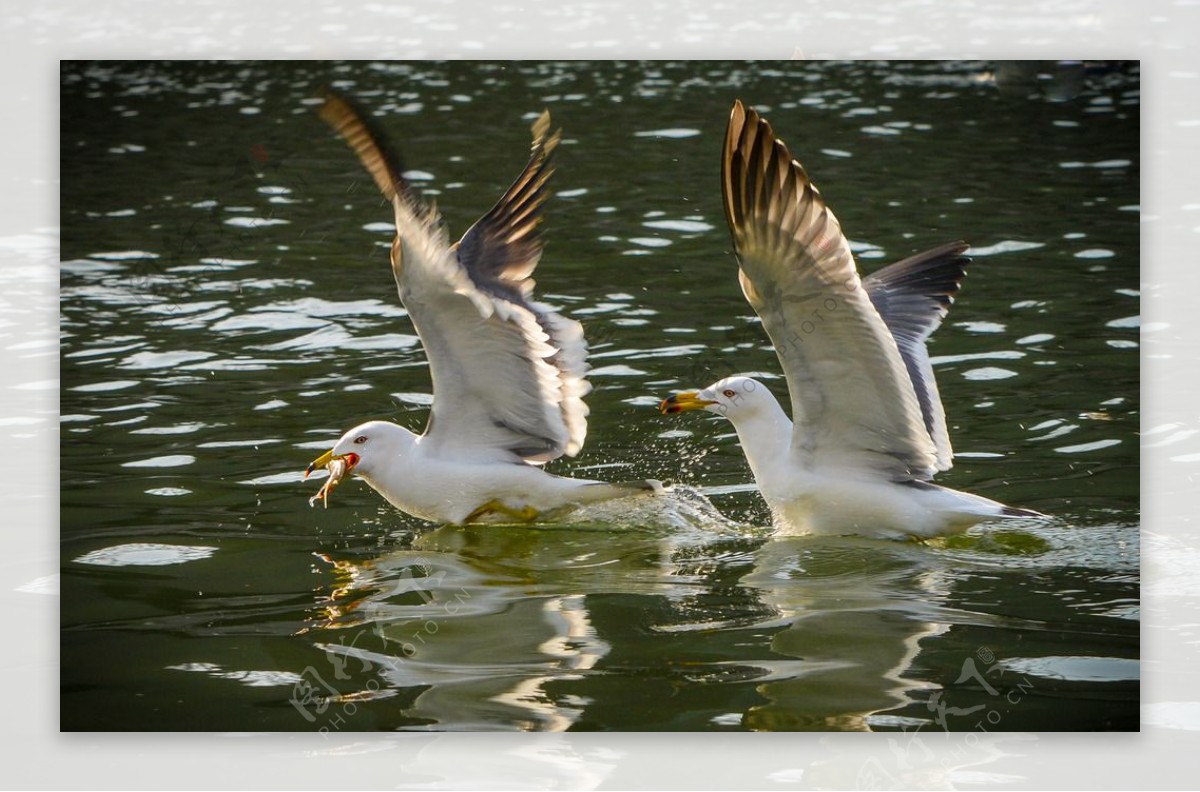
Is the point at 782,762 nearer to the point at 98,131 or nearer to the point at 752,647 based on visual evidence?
the point at 752,647

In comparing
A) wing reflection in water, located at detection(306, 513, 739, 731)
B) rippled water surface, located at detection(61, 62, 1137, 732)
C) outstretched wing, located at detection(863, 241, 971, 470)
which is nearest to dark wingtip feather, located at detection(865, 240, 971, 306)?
outstretched wing, located at detection(863, 241, 971, 470)

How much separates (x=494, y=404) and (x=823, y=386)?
108cm

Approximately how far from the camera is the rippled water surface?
5043 mm

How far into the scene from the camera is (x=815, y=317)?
5355 millimetres

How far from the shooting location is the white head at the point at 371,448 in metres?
6.01

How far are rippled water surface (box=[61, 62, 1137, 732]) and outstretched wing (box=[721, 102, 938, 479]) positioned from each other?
13.2 inches

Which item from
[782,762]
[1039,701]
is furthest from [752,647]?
[1039,701]

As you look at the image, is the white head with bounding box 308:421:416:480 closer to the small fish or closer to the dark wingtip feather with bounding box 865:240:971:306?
the small fish

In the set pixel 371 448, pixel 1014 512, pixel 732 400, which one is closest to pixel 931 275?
pixel 732 400

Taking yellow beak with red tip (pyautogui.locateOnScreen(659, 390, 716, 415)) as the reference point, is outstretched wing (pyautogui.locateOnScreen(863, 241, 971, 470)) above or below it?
Result: above

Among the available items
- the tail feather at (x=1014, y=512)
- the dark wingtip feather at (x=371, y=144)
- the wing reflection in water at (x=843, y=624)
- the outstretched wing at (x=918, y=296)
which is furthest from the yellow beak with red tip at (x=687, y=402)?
the dark wingtip feather at (x=371, y=144)

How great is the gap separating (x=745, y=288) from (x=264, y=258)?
3304 mm

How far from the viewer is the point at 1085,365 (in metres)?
6.68

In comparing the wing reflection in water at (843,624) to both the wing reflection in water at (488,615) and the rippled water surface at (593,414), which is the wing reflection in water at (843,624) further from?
the wing reflection in water at (488,615)
